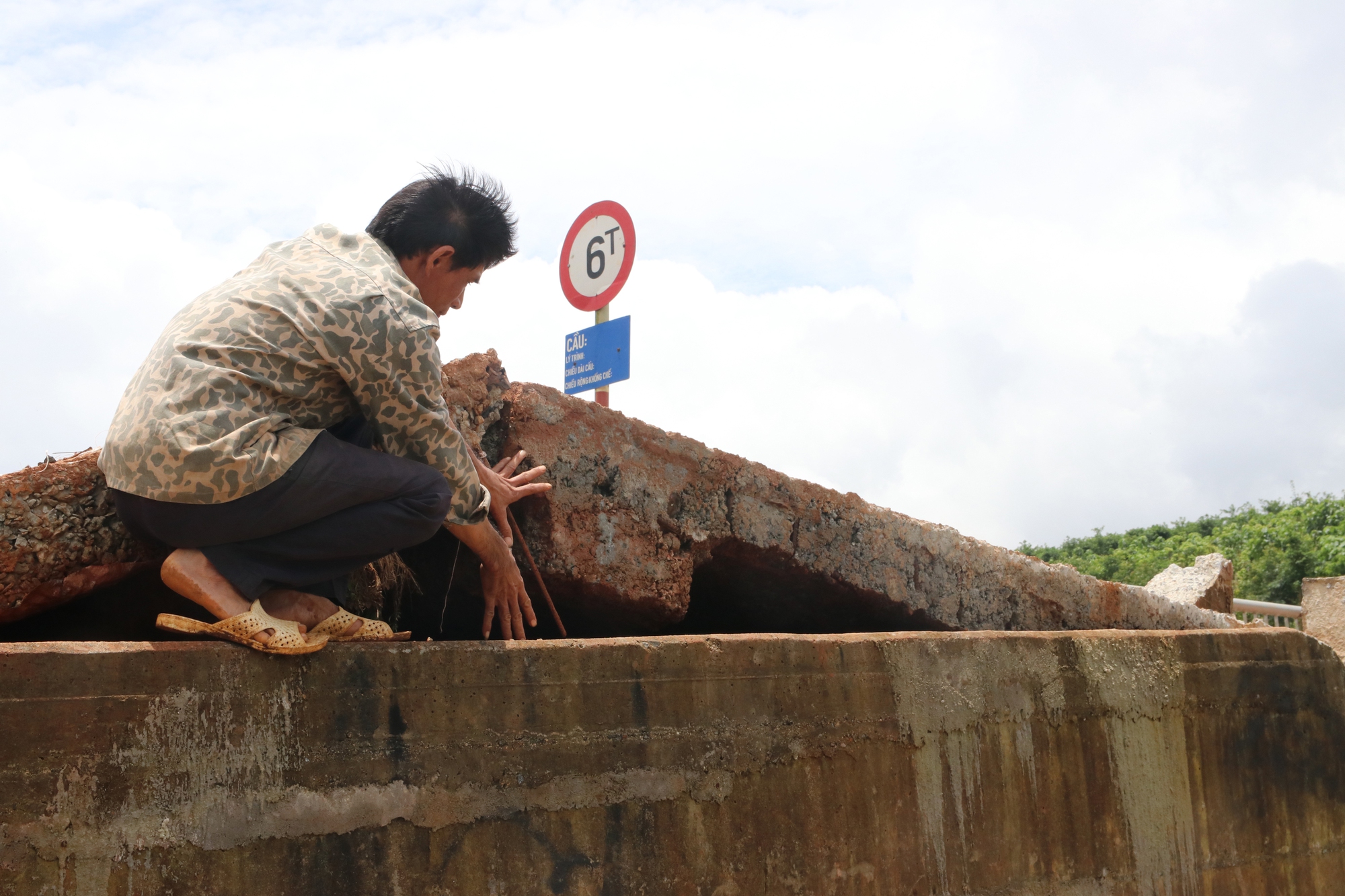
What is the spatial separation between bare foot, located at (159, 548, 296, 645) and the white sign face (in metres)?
3.40

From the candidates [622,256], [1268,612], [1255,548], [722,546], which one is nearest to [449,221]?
[722,546]

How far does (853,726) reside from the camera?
278 centimetres

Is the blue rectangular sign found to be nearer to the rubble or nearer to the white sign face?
the white sign face

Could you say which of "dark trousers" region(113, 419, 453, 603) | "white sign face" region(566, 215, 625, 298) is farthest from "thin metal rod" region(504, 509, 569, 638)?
"white sign face" region(566, 215, 625, 298)

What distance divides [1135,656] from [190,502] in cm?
286

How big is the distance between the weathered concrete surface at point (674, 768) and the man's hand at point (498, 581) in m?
0.26

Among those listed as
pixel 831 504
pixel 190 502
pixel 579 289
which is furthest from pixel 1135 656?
pixel 579 289

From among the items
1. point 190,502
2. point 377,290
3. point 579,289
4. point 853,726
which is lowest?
point 853,726

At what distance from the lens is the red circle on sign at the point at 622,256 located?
17.2 ft

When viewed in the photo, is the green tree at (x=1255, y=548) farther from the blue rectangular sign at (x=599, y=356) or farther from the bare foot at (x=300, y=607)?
the bare foot at (x=300, y=607)

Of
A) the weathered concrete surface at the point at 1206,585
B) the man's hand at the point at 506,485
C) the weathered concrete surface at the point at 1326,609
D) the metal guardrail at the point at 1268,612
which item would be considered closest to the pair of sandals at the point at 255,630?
the man's hand at the point at 506,485

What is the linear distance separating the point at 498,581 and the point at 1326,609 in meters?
7.89

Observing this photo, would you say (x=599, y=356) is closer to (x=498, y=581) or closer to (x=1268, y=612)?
(x=498, y=581)

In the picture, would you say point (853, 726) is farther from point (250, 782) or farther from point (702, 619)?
point (250, 782)
